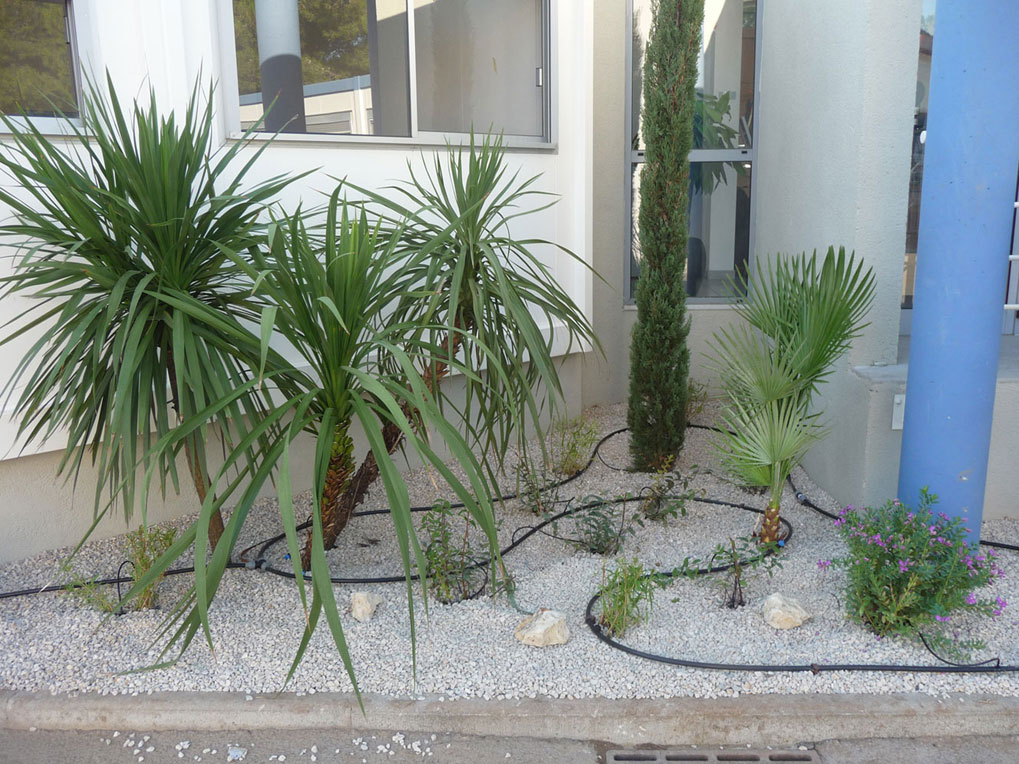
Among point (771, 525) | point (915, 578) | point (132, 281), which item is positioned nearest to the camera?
point (915, 578)

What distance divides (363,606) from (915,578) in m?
1.68

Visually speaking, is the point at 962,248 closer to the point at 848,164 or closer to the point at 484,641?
the point at 848,164

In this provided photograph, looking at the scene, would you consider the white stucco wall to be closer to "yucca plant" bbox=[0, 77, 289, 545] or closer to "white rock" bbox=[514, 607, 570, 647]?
"yucca plant" bbox=[0, 77, 289, 545]

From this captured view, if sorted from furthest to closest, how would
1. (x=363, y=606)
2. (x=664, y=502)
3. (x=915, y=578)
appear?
1. (x=664, y=502)
2. (x=363, y=606)
3. (x=915, y=578)

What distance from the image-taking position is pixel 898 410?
3225 millimetres

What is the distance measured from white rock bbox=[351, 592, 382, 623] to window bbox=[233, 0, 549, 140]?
1857 millimetres

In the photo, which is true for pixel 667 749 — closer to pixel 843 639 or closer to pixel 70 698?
pixel 843 639

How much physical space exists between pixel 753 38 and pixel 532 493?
3.26 m

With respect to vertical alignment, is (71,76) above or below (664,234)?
above

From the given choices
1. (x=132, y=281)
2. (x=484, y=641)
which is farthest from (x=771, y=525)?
(x=132, y=281)

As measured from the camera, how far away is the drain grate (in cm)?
216

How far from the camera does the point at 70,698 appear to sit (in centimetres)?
229

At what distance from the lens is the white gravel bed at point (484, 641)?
2.33m

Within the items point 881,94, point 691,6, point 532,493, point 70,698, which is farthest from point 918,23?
point 70,698
